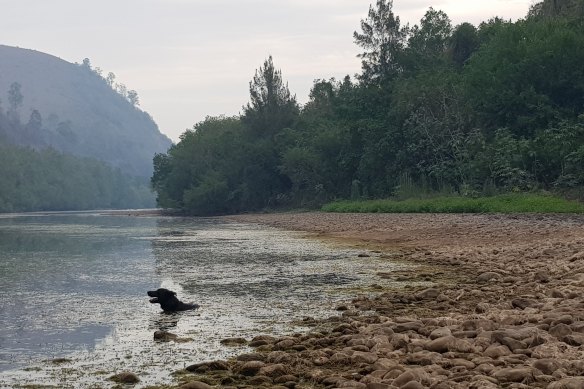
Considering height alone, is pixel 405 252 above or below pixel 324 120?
below

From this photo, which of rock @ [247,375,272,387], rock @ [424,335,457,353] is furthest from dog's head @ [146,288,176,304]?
rock @ [424,335,457,353]

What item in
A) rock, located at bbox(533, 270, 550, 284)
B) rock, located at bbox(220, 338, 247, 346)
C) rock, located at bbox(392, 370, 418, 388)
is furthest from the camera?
rock, located at bbox(533, 270, 550, 284)

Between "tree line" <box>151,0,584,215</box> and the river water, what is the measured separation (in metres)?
24.1

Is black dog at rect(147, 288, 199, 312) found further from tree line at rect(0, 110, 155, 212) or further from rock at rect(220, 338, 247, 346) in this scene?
tree line at rect(0, 110, 155, 212)

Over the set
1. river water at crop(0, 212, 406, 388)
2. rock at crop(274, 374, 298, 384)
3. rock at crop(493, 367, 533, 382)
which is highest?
rock at crop(493, 367, 533, 382)

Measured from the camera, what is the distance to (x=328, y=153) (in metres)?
68.6

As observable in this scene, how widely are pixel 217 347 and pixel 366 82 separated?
202 feet

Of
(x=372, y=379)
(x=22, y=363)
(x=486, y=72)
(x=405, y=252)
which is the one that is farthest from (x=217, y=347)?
(x=486, y=72)

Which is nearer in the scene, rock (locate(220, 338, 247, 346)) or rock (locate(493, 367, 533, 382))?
rock (locate(493, 367, 533, 382))

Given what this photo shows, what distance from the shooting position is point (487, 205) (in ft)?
123

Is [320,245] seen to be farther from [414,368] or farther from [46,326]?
[414,368]

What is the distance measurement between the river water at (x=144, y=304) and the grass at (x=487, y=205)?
14.3 metres

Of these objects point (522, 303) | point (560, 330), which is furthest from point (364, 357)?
point (522, 303)

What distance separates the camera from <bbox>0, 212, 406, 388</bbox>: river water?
26.3 ft
